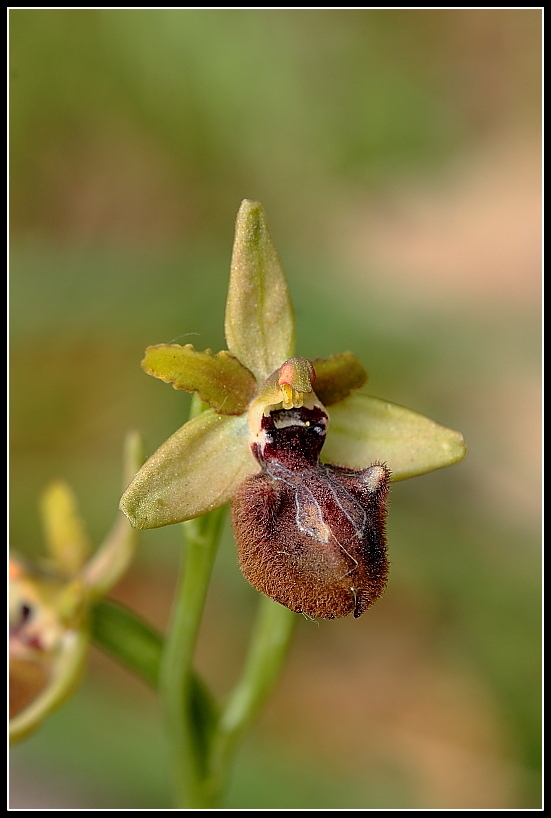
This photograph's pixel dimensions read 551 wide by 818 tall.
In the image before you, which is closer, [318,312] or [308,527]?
[308,527]

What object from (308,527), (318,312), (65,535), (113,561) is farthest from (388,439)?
(318,312)

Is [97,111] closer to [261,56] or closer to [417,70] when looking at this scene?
[261,56]

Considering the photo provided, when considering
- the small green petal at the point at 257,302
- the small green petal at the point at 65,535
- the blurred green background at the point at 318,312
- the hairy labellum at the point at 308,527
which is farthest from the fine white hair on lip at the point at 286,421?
the blurred green background at the point at 318,312

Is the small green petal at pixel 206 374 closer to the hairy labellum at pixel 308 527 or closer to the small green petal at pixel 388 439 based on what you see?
the hairy labellum at pixel 308 527

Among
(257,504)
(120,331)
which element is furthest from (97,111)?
(257,504)

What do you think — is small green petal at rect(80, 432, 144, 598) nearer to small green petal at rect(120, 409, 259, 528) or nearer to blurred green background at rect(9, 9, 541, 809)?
small green petal at rect(120, 409, 259, 528)

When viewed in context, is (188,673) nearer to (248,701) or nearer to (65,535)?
(248,701)
